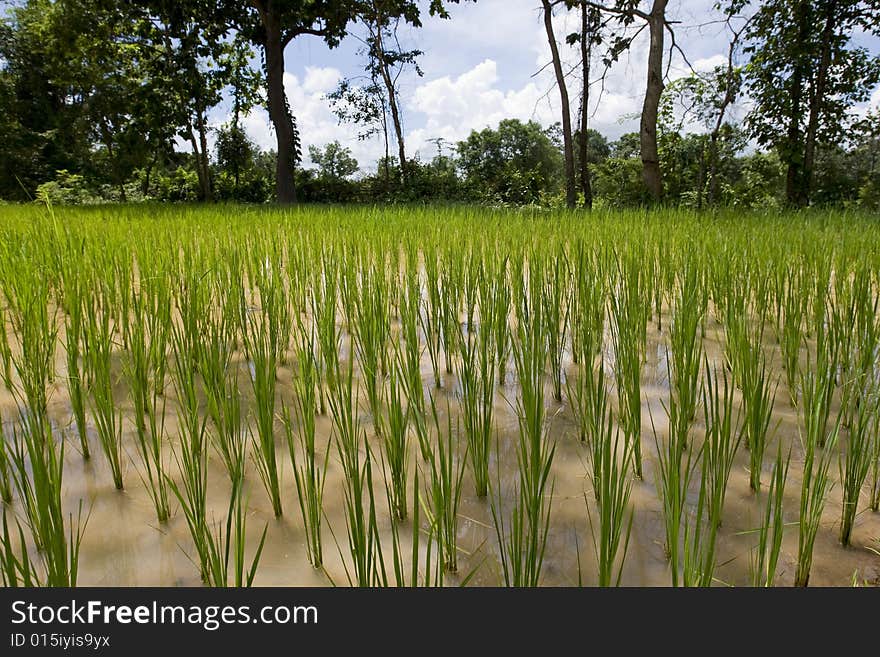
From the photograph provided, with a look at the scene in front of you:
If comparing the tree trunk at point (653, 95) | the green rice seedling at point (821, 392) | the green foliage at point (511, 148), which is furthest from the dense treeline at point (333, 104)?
the green foliage at point (511, 148)

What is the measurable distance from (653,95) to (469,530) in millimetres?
9151

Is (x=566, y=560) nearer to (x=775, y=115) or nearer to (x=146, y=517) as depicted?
(x=146, y=517)

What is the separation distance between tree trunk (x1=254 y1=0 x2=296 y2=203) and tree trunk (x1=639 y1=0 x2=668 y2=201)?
27.2 ft

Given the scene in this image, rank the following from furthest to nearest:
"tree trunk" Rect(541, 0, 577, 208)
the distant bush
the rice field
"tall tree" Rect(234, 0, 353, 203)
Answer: the distant bush < "tall tree" Rect(234, 0, 353, 203) < "tree trunk" Rect(541, 0, 577, 208) < the rice field

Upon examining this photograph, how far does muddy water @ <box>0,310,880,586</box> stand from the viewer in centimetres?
90

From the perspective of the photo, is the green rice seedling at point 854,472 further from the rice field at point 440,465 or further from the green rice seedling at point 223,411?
the green rice seedling at point 223,411

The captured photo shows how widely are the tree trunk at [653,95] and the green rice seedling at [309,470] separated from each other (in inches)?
335

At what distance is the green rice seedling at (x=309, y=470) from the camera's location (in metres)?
0.92

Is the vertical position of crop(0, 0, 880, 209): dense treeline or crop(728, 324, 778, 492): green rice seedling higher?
crop(0, 0, 880, 209): dense treeline

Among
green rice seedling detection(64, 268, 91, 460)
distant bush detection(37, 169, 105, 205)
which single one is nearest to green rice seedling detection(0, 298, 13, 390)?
green rice seedling detection(64, 268, 91, 460)

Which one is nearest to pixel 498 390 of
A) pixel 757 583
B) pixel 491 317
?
pixel 491 317

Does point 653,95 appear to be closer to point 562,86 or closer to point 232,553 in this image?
point 562,86

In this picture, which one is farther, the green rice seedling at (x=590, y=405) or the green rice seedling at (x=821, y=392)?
the green rice seedling at (x=590, y=405)

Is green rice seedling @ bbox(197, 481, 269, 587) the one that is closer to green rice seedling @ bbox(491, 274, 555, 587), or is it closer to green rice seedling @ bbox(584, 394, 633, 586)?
green rice seedling @ bbox(491, 274, 555, 587)
